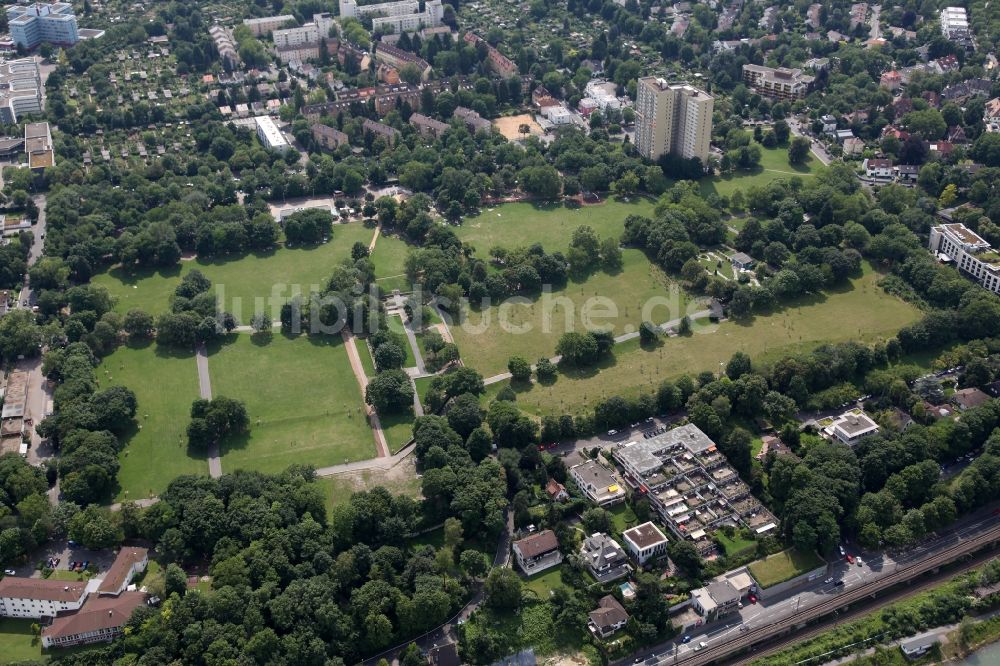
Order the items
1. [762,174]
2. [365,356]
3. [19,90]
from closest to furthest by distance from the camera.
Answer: [365,356]
[762,174]
[19,90]

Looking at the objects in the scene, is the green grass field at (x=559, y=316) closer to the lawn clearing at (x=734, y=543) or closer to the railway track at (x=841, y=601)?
the lawn clearing at (x=734, y=543)

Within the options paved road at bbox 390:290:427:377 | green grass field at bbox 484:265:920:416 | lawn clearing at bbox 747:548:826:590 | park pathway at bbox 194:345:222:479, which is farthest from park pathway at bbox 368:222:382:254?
lawn clearing at bbox 747:548:826:590

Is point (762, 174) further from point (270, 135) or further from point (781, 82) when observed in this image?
point (270, 135)

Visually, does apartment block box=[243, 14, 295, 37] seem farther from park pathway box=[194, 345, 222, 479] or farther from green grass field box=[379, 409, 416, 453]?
green grass field box=[379, 409, 416, 453]

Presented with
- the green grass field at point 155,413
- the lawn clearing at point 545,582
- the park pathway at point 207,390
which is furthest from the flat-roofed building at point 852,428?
the green grass field at point 155,413

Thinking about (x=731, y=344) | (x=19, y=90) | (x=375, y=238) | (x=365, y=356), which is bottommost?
(x=365, y=356)

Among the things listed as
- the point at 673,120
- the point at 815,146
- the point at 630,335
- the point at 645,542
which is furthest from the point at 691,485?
the point at 815,146
